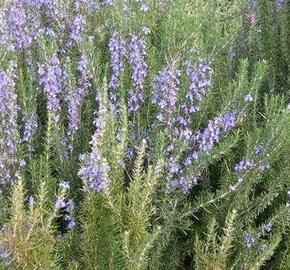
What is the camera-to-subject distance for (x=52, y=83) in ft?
7.13

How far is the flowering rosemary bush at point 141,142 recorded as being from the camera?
1817 mm

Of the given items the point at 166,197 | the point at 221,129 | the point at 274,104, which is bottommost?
the point at 166,197

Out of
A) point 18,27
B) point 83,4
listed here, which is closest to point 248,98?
point 83,4

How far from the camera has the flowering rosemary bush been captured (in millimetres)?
1817

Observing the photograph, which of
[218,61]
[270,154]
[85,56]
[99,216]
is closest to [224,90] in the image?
[218,61]

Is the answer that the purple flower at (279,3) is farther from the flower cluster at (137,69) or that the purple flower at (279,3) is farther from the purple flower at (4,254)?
the purple flower at (4,254)

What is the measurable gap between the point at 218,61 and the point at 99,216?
973mm

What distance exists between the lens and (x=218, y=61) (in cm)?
241

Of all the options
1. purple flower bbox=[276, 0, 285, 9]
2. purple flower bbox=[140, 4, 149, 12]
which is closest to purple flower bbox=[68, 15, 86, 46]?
purple flower bbox=[140, 4, 149, 12]

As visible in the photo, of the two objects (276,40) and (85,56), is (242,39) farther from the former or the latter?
(85,56)

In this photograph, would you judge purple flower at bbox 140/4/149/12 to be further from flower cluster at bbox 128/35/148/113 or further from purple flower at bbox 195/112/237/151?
purple flower at bbox 195/112/237/151

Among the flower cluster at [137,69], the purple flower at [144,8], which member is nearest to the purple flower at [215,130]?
the flower cluster at [137,69]

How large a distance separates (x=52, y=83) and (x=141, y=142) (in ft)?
A: 1.54

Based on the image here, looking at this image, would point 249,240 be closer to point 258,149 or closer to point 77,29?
point 258,149
